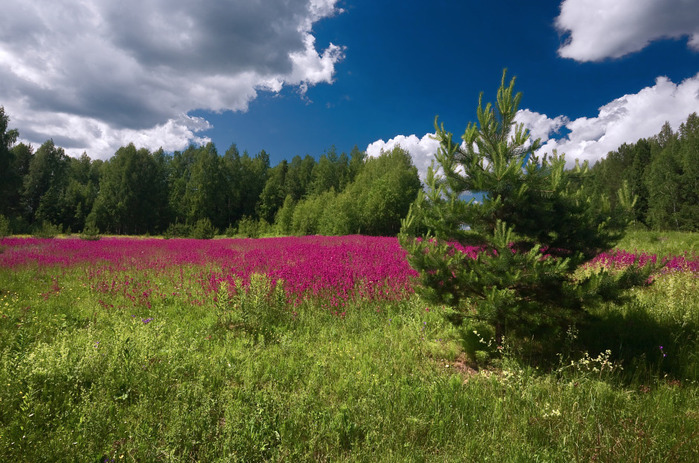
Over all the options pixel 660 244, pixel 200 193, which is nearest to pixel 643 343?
pixel 660 244

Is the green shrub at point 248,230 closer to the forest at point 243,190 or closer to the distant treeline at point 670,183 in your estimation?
the forest at point 243,190

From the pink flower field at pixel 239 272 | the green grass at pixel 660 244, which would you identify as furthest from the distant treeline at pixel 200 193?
the pink flower field at pixel 239 272

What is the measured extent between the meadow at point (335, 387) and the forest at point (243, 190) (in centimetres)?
2483

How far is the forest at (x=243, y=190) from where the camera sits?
35.8 m

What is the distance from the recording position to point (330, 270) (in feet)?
22.6

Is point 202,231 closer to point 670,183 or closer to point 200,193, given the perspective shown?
point 200,193

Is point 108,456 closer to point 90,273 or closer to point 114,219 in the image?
point 90,273

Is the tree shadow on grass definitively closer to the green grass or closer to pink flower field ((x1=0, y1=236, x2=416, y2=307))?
pink flower field ((x1=0, y1=236, x2=416, y2=307))

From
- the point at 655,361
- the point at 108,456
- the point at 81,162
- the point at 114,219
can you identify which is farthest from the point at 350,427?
the point at 81,162

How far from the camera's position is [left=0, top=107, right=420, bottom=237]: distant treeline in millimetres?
36594

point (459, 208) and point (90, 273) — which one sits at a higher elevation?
point (459, 208)

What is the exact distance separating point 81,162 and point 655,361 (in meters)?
85.2

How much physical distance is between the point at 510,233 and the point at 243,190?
2454 inches

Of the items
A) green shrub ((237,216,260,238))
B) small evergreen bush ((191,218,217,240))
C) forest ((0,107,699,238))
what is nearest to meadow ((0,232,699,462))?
forest ((0,107,699,238))
